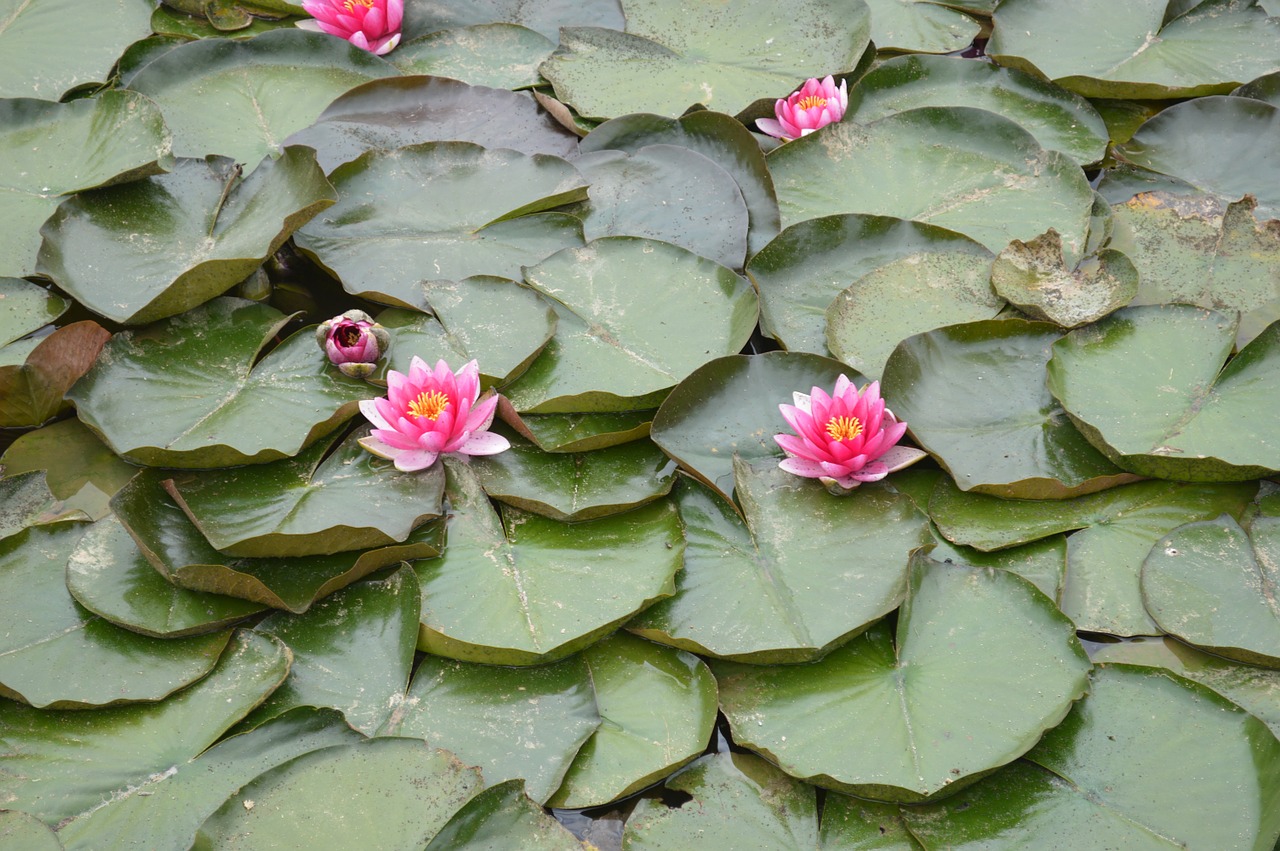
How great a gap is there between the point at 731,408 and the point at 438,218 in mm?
1210

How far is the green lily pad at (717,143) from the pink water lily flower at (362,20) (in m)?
1.04

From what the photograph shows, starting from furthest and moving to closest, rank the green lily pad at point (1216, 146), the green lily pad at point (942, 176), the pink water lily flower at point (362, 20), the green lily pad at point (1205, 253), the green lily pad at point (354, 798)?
1. the pink water lily flower at point (362, 20)
2. the green lily pad at point (1216, 146)
3. the green lily pad at point (942, 176)
4. the green lily pad at point (1205, 253)
5. the green lily pad at point (354, 798)

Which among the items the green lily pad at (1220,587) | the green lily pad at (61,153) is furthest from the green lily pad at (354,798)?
the green lily pad at (61,153)

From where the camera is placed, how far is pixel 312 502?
2.54 m

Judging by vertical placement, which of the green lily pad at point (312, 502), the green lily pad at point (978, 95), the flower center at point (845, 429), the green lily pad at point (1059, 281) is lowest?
the green lily pad at point (312, 502)

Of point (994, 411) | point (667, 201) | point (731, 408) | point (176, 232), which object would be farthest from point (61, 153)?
point (994, 411)

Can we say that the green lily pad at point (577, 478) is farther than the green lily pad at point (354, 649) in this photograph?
Yes

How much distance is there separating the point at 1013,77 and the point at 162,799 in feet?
11.8

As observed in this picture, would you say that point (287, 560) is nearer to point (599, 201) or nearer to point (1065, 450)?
point (599, 201)

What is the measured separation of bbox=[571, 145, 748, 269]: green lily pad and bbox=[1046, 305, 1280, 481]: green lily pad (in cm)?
108

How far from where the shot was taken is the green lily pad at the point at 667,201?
316 centimetres

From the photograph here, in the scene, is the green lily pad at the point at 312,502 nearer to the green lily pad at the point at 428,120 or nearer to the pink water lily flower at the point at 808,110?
the green lily pad at the point at 428,120

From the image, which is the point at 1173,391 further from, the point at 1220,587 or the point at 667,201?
the point at 667,201

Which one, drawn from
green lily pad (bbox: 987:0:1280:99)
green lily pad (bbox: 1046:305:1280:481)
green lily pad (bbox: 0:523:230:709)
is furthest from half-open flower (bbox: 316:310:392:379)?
green lily pad (bbox: 987:0:1280:99)
